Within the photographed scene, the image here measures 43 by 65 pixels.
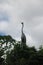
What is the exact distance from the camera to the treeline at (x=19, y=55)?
35.8 meters

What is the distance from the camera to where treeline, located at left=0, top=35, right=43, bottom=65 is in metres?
35.8

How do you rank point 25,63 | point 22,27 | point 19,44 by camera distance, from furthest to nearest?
point 22,27
point 19,44
point 25,63

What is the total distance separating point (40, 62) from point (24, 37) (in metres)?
4.79

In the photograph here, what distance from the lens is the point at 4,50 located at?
38250 millimetres

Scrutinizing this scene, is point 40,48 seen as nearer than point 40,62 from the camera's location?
No

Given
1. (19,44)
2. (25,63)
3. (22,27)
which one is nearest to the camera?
(25,63)

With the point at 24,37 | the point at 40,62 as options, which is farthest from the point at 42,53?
the point at 24,37

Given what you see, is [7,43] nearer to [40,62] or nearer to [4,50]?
[4,50]

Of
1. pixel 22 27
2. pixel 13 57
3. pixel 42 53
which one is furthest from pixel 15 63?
pixel 22 27

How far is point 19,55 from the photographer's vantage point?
1432 inches

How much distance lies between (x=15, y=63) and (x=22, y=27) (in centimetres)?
669

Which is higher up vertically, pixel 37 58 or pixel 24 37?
pixel 24 37

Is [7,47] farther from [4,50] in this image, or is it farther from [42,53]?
[42,53]

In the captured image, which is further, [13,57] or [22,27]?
[22,27]
